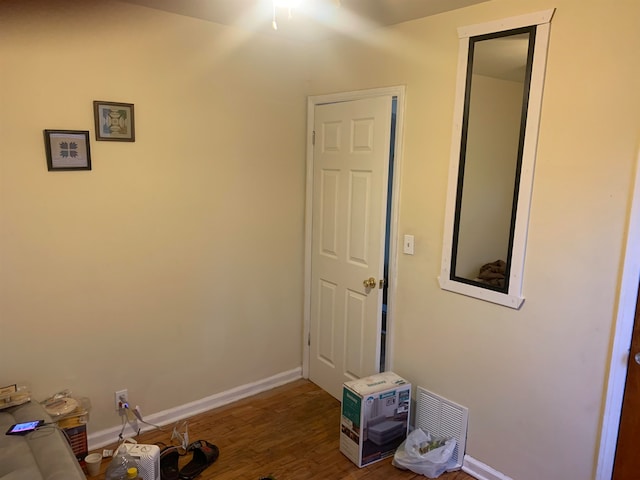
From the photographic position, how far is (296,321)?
3398 mm

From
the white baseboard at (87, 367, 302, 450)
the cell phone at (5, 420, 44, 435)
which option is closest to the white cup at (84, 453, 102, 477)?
the white baseboard at (87, 367, 302, 450)

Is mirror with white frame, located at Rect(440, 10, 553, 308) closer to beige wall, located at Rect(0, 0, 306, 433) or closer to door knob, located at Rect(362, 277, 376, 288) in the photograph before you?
door knob, located at Rect(362, 277, 376, 288)

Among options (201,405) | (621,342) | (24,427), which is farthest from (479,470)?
(24,427)

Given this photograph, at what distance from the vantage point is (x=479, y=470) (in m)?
2.36

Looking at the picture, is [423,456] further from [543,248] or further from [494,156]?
[494,156]

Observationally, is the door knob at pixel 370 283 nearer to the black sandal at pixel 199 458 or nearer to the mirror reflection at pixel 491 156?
the mirror reflection at pixel 491 156

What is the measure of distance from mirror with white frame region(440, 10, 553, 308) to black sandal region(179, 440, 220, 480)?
156 centimetres

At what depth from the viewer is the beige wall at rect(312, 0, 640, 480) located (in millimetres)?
1780

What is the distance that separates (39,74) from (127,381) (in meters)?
1.71

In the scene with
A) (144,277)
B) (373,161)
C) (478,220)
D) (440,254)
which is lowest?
(144,277)

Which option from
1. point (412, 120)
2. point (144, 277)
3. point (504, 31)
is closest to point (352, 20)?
point (412, 120)

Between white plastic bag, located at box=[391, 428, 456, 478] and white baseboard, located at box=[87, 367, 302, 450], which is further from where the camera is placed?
white baseboard, located at box=[87, 367, 302, 450]

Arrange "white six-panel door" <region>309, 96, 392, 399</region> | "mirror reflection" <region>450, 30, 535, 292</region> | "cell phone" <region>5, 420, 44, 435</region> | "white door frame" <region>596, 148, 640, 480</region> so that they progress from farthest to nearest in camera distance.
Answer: "white six-panel door" <region>309, 96, 392, 399</region> < "mirror reflection" <region>450, 30, 535, 292</region> < "cell phone" <region>5, 420, 44, 435</region> < "white door frame" <region>596, 148, 640, 480</region>

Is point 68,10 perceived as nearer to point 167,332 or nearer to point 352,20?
point 352,20
